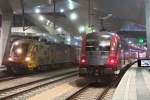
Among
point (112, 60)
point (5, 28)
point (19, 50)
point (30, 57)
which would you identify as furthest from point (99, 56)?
point (5, 28)

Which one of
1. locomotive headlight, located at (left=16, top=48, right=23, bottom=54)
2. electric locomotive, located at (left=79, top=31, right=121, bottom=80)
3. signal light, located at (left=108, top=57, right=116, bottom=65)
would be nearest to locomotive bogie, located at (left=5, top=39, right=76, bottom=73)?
locomotive headlight, located at (left=16, top=48, right=23, bottom=54)

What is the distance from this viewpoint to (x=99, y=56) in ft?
68.3

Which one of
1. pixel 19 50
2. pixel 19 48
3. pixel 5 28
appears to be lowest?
pixel 19 50

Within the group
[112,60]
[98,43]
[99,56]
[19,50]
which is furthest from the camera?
[19,50]

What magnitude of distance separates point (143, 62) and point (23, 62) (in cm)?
962

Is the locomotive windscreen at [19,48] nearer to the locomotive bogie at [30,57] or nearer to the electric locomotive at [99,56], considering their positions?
the locomotive bogie at [30,57]

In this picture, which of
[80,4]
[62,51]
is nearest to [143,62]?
[62,51]

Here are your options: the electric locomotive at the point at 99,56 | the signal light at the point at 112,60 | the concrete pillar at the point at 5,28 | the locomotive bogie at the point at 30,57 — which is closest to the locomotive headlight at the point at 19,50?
the locomotive bogie at the point at 30,57

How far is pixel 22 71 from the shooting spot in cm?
3306

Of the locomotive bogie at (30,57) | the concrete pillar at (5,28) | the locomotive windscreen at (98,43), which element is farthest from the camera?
the concrete pillar at (5,28)

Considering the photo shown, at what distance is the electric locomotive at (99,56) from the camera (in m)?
20.5

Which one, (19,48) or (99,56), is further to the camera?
(19,48)

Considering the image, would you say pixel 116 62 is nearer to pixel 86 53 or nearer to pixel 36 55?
pixel 86 53

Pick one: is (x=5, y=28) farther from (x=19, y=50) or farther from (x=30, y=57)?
(x=30, y=57)
